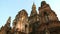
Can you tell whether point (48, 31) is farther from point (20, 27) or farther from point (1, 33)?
point (1, 33)

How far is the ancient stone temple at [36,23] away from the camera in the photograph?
35.4 meters

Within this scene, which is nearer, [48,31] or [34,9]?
[48,31]

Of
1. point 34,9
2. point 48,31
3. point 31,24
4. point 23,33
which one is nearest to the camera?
point 48,31

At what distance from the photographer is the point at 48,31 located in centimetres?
3203

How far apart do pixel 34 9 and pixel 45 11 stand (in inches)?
397

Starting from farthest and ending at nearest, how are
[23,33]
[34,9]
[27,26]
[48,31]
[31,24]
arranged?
[34,9] → [31,24] → [27,26] → [23,33] → [48,31]

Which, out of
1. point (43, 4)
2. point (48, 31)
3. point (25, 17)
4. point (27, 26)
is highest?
point (43, 4)

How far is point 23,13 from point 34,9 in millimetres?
10899

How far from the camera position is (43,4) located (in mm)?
44500

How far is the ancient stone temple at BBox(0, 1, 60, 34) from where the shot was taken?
35.4 meters

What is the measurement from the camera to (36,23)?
41.3m

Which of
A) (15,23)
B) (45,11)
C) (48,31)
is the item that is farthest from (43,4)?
(48,31)

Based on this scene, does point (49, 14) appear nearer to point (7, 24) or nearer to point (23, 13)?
point (23, 13)

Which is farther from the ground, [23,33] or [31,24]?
[31,24]
